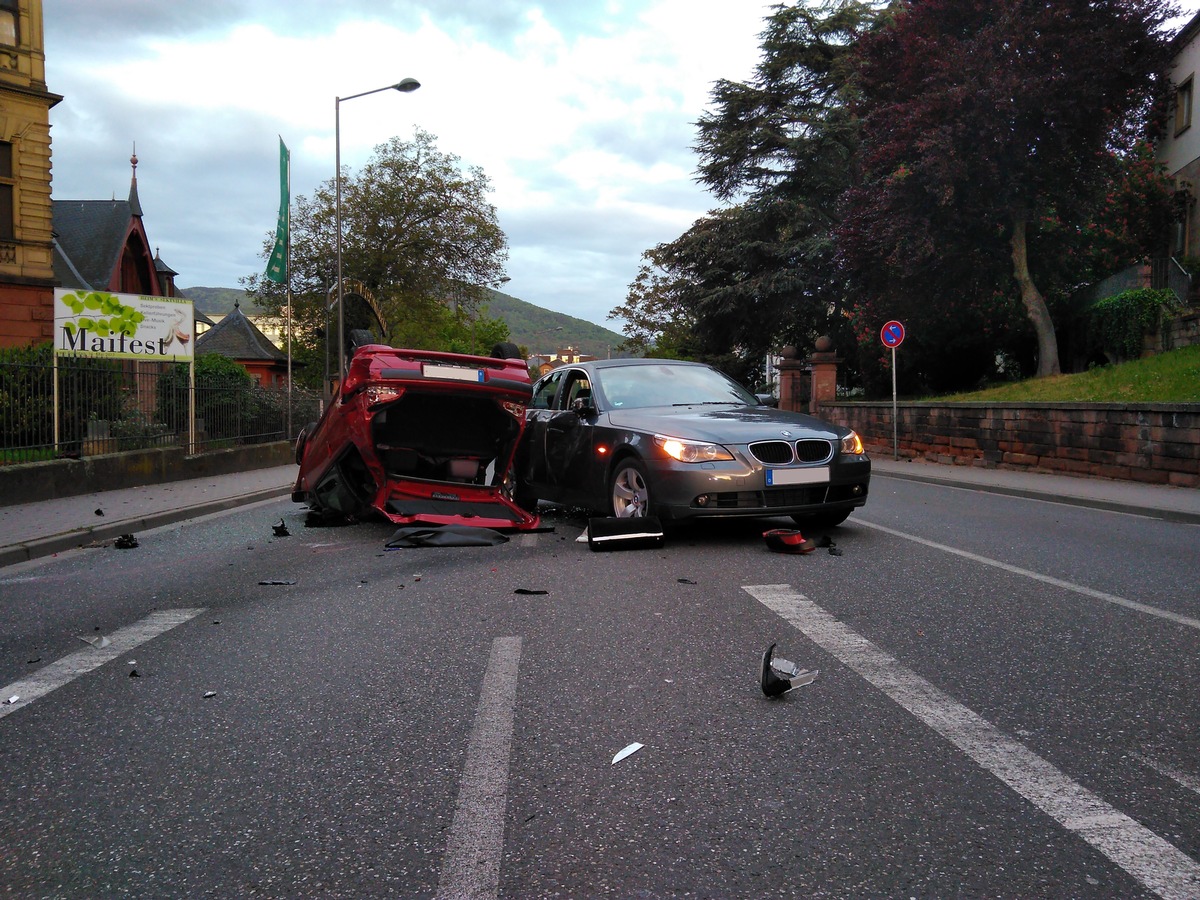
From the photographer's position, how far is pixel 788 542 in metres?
7.42

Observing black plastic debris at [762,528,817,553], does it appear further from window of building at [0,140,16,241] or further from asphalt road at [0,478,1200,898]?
window of building at [0,140,16,241]

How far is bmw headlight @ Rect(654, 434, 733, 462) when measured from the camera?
755 centimetres

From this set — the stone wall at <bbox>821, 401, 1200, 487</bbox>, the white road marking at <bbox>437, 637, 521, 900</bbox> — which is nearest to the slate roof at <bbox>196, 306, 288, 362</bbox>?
the stone wall at <bbox>821, 401, 1200, 487</bbox>

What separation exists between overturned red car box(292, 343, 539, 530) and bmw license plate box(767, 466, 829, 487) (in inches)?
101

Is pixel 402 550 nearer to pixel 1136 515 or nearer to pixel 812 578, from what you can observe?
pixel 812 578

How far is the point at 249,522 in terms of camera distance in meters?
10.9

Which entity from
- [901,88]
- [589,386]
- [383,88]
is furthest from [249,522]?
[383,88]

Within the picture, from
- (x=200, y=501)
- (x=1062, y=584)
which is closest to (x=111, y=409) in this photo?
(x=200, y=501)

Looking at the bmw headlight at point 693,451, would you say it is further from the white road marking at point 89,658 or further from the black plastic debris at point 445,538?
the white road marking at point 89,658

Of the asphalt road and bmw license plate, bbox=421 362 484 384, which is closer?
the asphalt road

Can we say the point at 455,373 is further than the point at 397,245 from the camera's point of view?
No

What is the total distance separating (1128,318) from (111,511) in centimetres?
2147

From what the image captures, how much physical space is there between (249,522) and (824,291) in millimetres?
34328

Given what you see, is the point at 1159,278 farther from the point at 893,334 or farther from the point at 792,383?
the point at 792,383
